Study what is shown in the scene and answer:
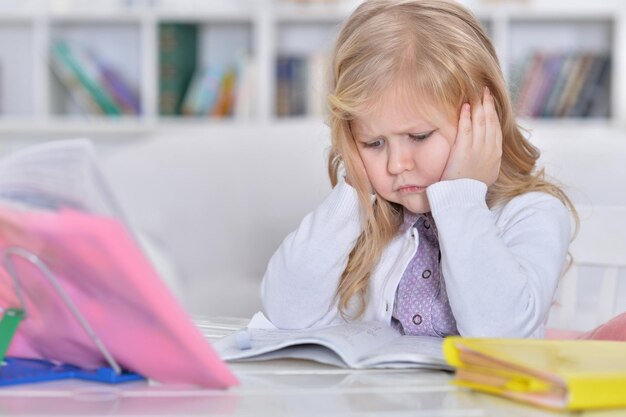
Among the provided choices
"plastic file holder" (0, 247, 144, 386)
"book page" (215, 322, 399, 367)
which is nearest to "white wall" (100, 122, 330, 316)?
"book page" (215, 322, 399, 367)

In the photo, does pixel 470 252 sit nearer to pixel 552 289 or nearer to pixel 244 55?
pixel 552 289

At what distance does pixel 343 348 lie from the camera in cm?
84

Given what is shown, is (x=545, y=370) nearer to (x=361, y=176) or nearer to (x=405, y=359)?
(x=405, y=359)

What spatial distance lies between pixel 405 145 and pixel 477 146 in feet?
0.27

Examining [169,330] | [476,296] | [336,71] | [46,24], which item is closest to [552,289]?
[476,296]

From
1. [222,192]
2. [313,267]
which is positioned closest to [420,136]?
[313,267]

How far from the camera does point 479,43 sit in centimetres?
117

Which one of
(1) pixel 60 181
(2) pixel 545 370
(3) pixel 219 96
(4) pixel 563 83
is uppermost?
(1) pixel 60 181

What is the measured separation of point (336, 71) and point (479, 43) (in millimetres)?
179

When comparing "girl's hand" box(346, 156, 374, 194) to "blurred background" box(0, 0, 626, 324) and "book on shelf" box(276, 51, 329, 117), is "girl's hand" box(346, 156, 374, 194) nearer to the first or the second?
"blurred background" box(0, 0, 626, 324)

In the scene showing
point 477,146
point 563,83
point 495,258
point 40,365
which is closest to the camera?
point 40,365

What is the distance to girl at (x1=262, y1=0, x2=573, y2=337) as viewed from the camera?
1.09 meters

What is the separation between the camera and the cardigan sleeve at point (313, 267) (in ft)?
3.76

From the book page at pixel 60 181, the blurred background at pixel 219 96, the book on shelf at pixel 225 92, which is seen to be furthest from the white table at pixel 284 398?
the book on shelf at pixel 225 92
